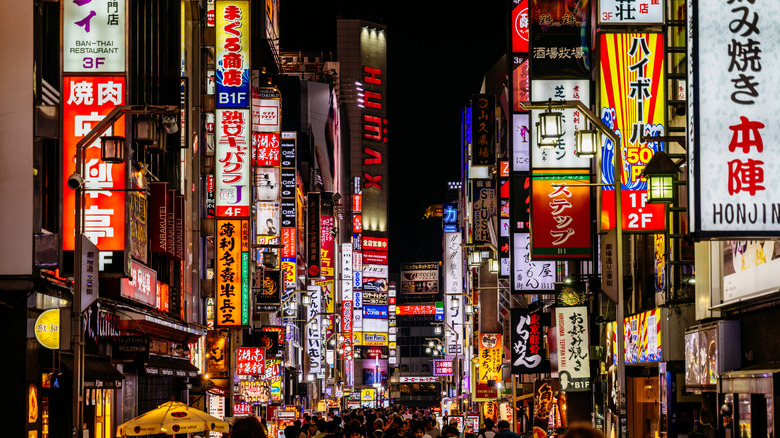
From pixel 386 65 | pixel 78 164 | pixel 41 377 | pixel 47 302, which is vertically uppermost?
pixel 386 65

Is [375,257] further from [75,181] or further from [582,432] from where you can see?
[582,432]

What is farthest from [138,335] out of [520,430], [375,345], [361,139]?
[361,139]

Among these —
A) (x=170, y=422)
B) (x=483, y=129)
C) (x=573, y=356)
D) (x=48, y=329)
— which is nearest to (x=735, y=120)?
(x=48, y=329)

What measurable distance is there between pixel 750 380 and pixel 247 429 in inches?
337

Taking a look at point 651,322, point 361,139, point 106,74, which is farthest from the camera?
point 361,139

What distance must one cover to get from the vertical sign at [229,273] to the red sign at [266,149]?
907 cm

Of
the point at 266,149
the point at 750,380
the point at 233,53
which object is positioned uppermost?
the point at 233,53

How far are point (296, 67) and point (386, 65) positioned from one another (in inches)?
1698

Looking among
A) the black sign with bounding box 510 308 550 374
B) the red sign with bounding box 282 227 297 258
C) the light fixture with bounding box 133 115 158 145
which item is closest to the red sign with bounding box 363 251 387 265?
the red sign with bounding box 282 227 297 258

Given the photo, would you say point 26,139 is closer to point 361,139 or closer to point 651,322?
point 651,322

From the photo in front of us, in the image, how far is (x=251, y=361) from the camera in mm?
40031

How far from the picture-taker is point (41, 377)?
61.4ft

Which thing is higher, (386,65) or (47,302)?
(386,65)

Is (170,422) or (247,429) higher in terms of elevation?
(247,429)
